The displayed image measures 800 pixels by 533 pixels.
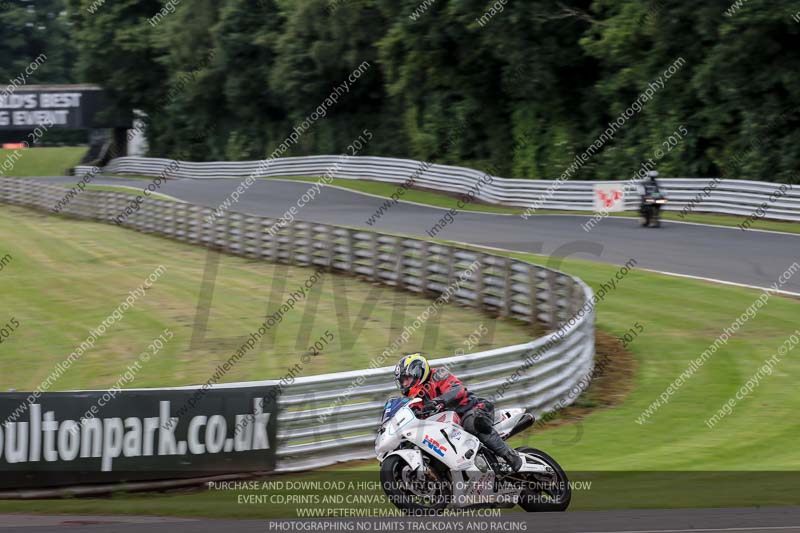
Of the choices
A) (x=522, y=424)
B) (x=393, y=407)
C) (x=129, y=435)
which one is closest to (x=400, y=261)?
(x=129, y=435)

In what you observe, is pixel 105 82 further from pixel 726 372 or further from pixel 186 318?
pixel 726 372

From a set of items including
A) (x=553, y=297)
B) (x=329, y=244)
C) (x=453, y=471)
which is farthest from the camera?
(x=329, y=244)

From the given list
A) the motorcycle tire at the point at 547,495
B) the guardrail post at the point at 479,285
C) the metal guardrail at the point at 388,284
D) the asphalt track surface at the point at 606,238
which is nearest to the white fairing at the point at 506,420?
the motorcycle tire at the point at 547,495

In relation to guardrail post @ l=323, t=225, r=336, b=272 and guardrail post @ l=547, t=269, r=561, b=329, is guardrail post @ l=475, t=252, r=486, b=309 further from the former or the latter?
guardrail post @ l=323, t=225, r=336, b=272

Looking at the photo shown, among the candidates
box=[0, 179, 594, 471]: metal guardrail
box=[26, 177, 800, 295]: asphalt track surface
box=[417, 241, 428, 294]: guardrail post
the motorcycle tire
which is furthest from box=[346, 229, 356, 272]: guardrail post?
the motorcycle tire

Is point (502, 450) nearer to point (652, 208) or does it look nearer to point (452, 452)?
point (452, 452)

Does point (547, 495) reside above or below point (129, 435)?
above

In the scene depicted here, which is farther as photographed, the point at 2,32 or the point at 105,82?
the point at 2,32

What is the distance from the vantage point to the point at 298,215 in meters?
36.1

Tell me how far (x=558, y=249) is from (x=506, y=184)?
12.1 metres

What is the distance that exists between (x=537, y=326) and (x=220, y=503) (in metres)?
9.27

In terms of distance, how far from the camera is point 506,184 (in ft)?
123

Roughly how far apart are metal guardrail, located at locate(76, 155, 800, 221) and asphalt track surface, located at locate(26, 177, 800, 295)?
2.48 m

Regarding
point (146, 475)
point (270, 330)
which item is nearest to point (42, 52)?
point (270, 330)
